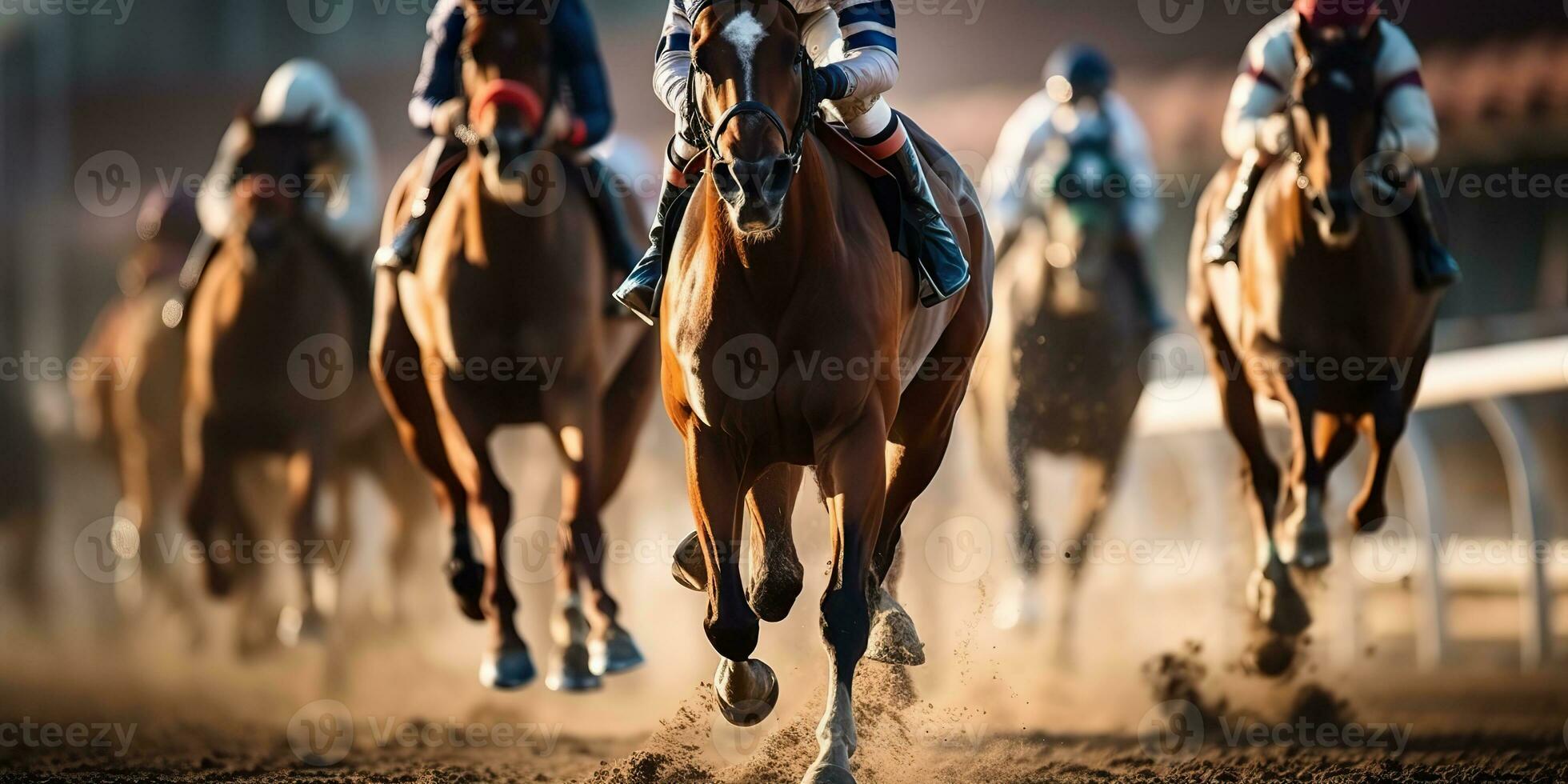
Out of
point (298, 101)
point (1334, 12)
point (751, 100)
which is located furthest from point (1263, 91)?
point (298, 101)

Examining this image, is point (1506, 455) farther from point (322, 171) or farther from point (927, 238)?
point (322, 171)

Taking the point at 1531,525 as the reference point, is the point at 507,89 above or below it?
above

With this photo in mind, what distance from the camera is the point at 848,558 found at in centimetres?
502

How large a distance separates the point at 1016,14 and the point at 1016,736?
9029 millimetres

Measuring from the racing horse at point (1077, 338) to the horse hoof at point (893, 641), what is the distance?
17.3ft

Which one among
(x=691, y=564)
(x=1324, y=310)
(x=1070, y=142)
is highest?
(x=1070, y=142)

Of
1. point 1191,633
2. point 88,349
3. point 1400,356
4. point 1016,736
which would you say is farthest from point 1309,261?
point 88,349

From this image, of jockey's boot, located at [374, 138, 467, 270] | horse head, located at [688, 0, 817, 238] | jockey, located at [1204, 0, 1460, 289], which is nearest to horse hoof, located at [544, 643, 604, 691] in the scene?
jockey's boot, located at [374, 138, 467, 270]

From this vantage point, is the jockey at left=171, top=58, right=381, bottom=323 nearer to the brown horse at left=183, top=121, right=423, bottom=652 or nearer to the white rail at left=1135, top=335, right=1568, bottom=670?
the brown horse at left=183, top=121, right=423, bottom=652

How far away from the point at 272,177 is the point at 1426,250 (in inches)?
231

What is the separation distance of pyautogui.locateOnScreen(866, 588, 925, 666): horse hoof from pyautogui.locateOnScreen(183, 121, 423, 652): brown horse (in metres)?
4.43

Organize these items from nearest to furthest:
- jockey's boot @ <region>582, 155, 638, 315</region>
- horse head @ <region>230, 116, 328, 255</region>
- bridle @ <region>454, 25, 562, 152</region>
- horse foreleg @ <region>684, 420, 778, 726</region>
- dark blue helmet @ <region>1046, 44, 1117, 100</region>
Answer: horse foreleg @ <region>684, 420, 778, 726</region>
bridle @ <region>454, 25, 562, 152</region>
jockey's boot @ <region>582, 155, 638, 315</region>
horse head @ <region>230, 116, 328, 255</region>
dark blue helmet @ <region>1046, 44, 1117, 100</region>

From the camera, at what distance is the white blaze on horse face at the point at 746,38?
14.7 feet

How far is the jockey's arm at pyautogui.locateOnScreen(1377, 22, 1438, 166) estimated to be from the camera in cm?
761
